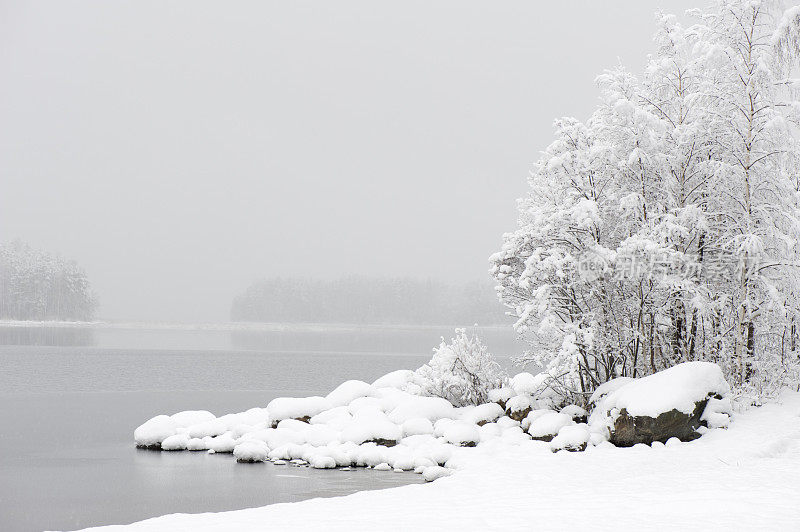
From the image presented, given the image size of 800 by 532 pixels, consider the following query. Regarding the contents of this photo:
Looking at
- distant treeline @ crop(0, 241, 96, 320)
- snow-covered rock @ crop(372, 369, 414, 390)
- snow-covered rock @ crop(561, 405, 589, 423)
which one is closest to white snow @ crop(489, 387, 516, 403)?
snow-covered rock @ crop(561, 405, 589, 423)

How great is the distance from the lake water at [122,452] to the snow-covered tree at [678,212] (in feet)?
22.2

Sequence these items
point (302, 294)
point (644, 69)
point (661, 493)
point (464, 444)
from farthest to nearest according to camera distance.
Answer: point (302, 294)
point (644, 69)
point (464, 444)
point (661, 493)

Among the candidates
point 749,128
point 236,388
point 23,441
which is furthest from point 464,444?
point 236,388

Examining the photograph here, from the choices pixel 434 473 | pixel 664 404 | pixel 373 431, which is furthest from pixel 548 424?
pixel 373 431

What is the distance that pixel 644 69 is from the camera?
20.7 m

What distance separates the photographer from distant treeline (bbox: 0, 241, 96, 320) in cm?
10306

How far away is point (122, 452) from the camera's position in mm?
19984

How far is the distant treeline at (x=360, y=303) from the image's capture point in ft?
482

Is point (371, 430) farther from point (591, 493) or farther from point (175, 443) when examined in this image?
point (591, 493)

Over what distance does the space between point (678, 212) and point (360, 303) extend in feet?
426

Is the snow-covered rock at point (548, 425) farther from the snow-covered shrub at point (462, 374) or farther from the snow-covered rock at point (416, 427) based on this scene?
the snow-covered shrub at point (462, 374)

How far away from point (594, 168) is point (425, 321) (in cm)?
13171

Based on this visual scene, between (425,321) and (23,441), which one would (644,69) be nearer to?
(23,441)

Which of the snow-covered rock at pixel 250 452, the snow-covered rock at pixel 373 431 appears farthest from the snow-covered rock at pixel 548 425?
Answer: the snow-covered rock at pixel 250 452
